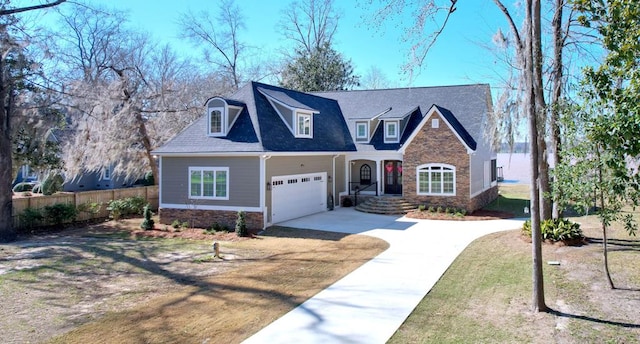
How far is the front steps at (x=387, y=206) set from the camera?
22328mm

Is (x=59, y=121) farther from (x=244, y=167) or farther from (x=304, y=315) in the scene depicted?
(x=304, y=315)

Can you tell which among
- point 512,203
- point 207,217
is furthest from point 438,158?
point 207,217

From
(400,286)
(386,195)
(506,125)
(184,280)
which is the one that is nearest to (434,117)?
(386,195)

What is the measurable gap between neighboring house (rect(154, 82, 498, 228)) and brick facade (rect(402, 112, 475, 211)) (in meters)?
0.05

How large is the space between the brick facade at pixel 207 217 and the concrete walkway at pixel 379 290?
4.96 ft

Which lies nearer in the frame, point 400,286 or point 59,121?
point 400,286

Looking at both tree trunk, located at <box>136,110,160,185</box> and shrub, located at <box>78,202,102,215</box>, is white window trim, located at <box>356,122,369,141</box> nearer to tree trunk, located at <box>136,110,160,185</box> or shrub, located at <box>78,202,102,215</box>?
tree trunk, located at <box>136,110,160,185</box>

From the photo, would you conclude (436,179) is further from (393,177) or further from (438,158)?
(393,177)

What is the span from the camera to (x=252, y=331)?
24.3 ft

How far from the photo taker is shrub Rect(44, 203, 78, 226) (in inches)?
769

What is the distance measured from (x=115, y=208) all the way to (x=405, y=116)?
15.9 m

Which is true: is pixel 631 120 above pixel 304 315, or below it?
above

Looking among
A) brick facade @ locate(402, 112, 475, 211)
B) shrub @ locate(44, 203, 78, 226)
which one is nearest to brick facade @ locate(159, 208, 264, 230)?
shrub @ locate(44, 203, 78, 226)

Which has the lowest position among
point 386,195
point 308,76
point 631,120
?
point 386,195
